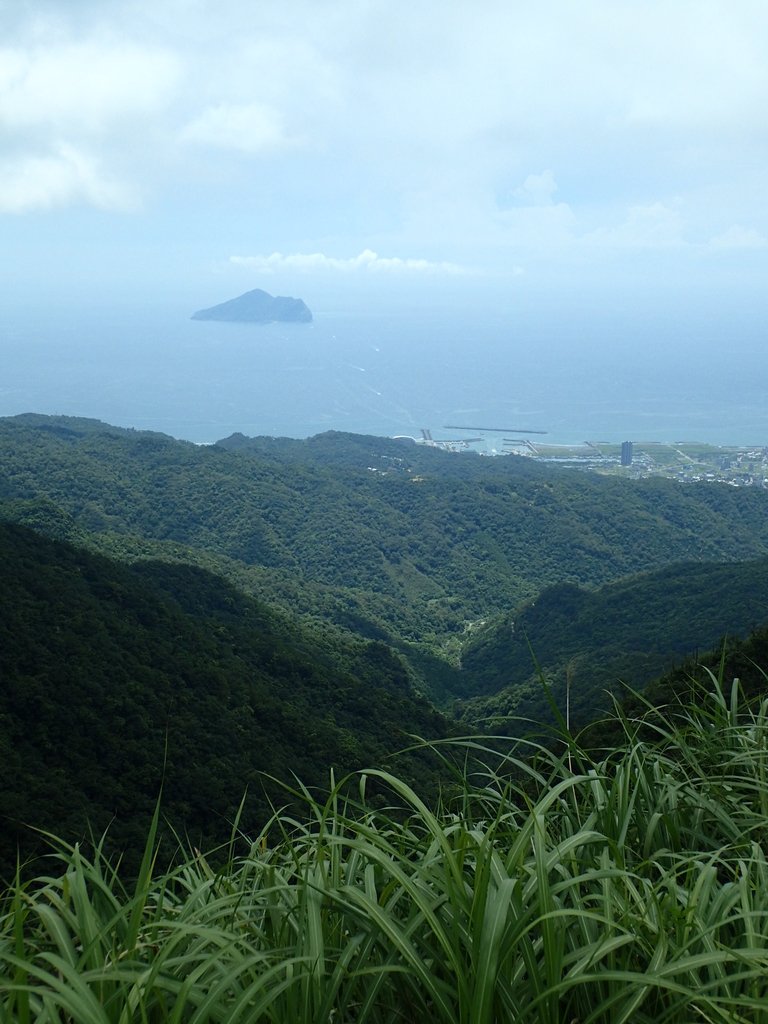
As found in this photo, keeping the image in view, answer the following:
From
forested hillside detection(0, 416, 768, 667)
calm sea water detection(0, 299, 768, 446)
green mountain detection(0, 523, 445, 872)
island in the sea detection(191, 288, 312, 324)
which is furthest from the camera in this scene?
island in the sea detection(191, 288, 312, 324)

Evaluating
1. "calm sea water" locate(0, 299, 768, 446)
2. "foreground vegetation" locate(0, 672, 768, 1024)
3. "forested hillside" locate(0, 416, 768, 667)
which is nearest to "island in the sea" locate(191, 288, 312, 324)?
"calm sea water" locate(0, 299, 768, 446)

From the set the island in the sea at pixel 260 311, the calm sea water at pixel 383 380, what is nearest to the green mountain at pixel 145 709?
the calm sea water at pixel 383 380

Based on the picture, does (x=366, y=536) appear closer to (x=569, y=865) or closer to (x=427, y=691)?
(x=427, y=691)

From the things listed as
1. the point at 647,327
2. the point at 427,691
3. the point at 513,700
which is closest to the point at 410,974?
the point at 513,700

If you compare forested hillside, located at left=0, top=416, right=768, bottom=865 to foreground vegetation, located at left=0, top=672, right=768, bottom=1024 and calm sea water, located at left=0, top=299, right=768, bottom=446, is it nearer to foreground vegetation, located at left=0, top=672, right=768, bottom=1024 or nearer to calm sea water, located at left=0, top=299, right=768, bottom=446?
foreground vegetation, located at left=0, top=672, right=768, bottom=1024

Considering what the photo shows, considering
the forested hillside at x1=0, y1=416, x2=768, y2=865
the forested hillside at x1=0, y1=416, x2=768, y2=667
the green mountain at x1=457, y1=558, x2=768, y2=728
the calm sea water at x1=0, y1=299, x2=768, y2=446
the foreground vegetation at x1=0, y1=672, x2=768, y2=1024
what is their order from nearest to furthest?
1. the foreground vegetation at x1=0, y1=672, x2=768, y2=1024
2. the forested hillside at x1=0, y1=416, x2=768, y2=865
3. the green mountain at x1=457, y1=558, x2=768, y2=728
4. the forested hillside at x1=0, y1=416, x2=768, y2=667
5. the calm sea water at x1=0, y1=299, x2=768, y2=446

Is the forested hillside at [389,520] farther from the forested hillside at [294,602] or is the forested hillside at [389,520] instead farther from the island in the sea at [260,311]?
the island in the sea at [260,311]
